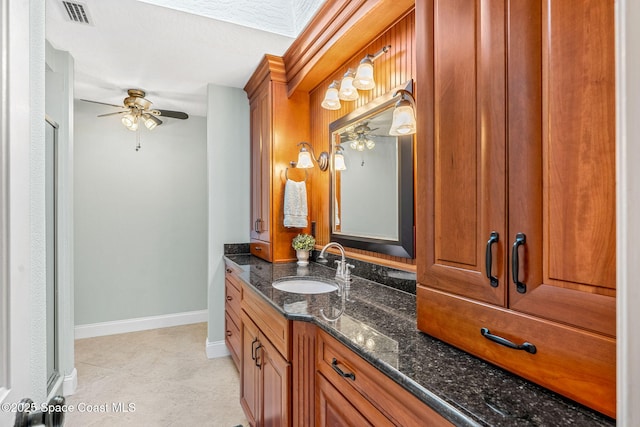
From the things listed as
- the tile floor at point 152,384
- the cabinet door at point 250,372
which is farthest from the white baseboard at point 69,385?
the cabinet door at point 250,372

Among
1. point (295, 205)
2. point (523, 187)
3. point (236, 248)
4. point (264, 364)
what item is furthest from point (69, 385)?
point (523, 187)

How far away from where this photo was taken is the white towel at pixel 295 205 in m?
2.62

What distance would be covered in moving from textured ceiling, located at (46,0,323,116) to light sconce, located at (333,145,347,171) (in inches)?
33.5

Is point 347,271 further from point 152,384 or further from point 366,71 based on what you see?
point 152,384

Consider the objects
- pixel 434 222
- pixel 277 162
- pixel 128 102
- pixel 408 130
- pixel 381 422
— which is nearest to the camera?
pixel 381 422

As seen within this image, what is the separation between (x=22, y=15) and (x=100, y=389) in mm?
2775

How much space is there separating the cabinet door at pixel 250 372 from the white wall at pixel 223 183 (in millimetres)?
1131

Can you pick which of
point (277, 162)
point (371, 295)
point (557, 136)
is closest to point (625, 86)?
point (557, 136)

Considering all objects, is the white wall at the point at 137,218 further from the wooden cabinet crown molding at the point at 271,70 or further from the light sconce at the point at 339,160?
the light sconce at the point at 339,160

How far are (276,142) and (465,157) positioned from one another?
1.98m

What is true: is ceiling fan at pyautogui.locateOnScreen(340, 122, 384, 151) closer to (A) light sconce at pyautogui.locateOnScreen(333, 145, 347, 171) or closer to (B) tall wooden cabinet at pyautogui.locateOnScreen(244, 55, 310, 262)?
(A) light sconce at pyautogui.locateOnScreen(333, 145, 347, 171)

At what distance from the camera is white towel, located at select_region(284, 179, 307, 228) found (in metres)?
2.62

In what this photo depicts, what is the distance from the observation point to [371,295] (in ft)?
5.41

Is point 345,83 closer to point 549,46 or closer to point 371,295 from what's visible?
point 371,295
